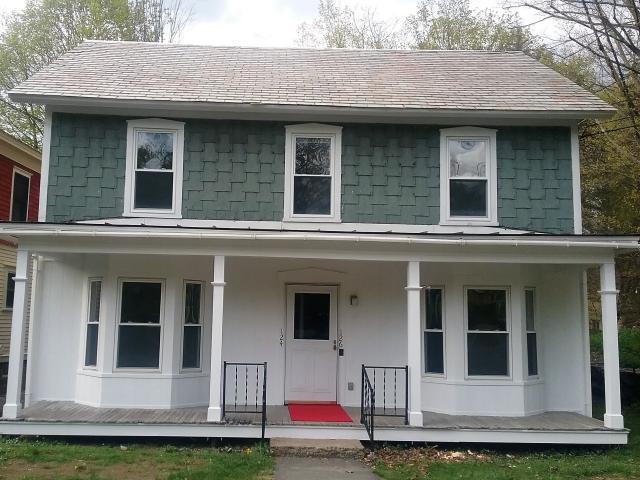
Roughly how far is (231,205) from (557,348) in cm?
605

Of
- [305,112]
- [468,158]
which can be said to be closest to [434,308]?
[468,158]

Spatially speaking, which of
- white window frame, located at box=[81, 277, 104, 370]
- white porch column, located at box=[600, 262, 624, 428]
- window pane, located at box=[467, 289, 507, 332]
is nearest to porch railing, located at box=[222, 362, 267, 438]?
white window frame, located at box=[81, 277, 104, 370]

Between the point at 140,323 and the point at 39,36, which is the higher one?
the point at 39,36

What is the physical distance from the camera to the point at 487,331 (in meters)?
9.87

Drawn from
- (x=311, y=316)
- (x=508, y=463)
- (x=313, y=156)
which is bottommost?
(x=508, y=463)

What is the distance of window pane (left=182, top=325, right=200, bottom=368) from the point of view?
9883 millimetres

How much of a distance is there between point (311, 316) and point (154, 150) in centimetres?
393

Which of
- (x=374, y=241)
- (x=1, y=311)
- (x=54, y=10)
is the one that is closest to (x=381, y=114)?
(x=374, y=241)

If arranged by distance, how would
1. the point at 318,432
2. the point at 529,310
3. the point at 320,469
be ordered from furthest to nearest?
the point at 529,310 < the point at 318,432 < the point at 320,469

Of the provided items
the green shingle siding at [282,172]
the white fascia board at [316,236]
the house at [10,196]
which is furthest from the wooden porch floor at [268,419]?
the house at [10,196]

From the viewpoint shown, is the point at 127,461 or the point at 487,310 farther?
the point at 487,310

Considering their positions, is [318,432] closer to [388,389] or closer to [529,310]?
[388,389]

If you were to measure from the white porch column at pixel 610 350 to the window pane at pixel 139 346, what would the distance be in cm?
Result: 683

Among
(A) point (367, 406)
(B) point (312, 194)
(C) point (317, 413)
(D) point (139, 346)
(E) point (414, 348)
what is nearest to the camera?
(E) point (414, 348)
